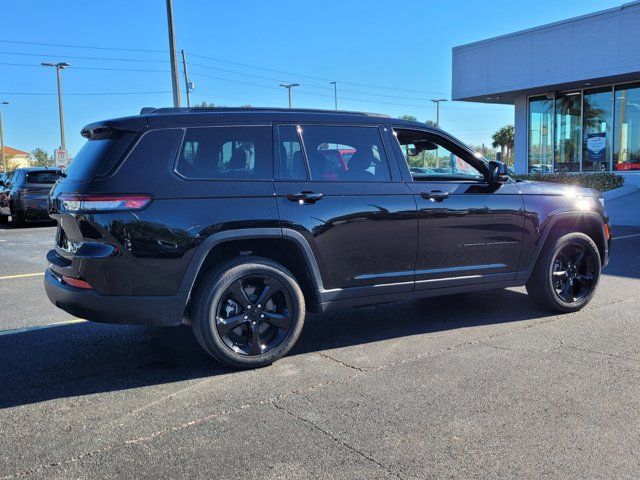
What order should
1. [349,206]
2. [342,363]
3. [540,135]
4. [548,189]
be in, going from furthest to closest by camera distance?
[540,135] < [548,189] < [349,206] < [342,363]

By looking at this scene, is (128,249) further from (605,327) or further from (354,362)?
(605,327)

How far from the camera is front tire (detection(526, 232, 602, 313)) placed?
18.0ft

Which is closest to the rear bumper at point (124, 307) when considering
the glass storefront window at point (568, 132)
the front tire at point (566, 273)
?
the front tire at point (566, 273)

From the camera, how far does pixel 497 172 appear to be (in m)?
5.07

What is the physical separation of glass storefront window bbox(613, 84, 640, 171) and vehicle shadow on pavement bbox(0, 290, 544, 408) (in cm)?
1659

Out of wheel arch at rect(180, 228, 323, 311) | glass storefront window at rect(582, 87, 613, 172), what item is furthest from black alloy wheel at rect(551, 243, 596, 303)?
glass storefront window at rect(582, 87, 613, 172)

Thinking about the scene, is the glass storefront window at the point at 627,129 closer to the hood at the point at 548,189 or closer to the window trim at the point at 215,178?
the hood at the point at 548,189

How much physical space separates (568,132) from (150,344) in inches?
824

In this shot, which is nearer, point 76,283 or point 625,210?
point 76,283

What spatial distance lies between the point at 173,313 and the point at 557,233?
3715 millimetres

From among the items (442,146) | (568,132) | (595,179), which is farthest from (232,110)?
(568,132)

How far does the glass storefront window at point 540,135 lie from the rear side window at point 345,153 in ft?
65.6

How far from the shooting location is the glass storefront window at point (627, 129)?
65.3ft

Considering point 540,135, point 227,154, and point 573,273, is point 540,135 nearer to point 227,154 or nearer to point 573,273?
point 573,273
